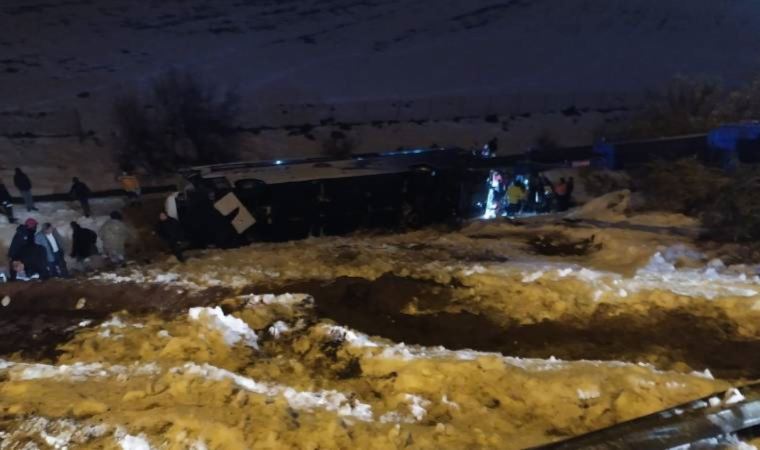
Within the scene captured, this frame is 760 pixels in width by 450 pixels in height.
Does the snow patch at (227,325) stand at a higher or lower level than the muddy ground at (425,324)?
higher

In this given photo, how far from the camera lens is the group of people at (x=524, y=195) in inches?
586

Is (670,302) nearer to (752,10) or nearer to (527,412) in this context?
(527,412)

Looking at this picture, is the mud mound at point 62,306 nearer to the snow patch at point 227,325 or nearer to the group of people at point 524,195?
the snow patch at point 227,325

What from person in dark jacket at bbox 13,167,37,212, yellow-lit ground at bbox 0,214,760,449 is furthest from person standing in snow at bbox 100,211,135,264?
person in dark jacket at bbox 13,167,37,212

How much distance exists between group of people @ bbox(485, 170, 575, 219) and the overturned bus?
401mm

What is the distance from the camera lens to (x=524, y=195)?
15117 millimetres

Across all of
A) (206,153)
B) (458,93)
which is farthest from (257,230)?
(458,93)

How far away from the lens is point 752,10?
1871 inches

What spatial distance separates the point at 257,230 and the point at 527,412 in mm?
8907

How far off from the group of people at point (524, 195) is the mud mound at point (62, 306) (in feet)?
26.0

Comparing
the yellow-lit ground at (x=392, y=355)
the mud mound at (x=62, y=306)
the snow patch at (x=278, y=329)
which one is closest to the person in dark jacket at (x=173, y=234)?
the yellow-lit ground at (x=392, y=355)

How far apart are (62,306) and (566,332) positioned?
6.83 metres

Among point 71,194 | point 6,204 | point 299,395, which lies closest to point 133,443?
point 299,395

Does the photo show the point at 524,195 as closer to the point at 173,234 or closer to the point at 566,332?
the point at 173,234
